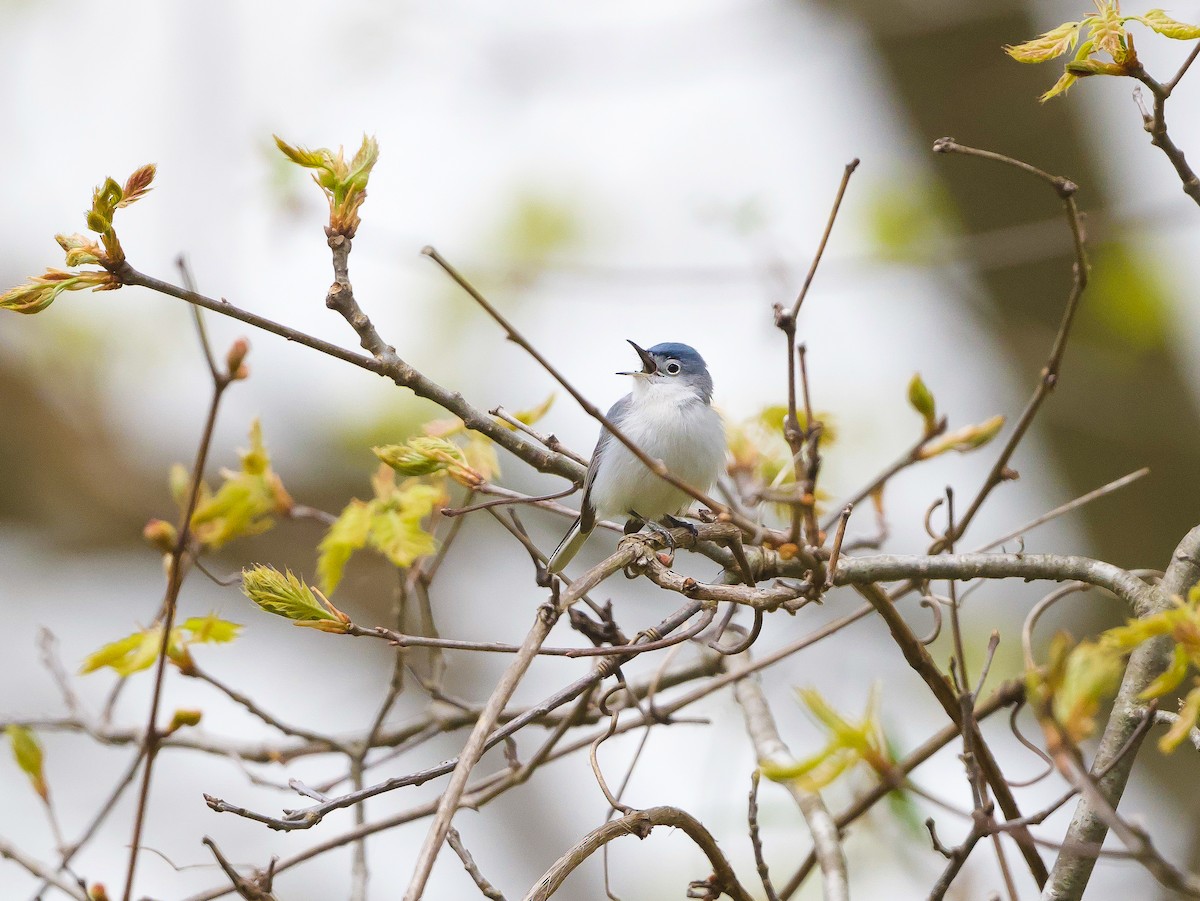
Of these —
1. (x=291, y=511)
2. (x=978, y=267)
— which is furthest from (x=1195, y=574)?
(x=978, y=267)

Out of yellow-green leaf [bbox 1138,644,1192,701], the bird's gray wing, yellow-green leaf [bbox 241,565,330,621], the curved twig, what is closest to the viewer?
yellow-green leaf [bbox 1138,644,1192,701]

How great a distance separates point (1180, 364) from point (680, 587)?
4.98 m

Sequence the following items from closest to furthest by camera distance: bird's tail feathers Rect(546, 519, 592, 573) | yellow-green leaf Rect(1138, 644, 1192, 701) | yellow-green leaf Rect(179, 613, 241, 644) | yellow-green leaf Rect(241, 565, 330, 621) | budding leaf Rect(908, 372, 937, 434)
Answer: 1. yellow-green leaf Rect(1138, 644, 1192, 701)
2. yellow-green leaf Rect(241, 565, 330, 621)
3. yellow-green leaf Rect(179, 613, 241, 644)
4. budding leaf Rect(908, 372, 937, 434)
5. bird's tail feathers Rect(546, 519, 592, 573)

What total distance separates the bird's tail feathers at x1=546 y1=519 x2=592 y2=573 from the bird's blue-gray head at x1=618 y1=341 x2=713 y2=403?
784 mm

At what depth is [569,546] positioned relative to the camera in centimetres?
347

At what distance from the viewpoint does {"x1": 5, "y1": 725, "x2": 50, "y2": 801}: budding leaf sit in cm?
226

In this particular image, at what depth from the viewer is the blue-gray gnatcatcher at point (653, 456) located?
3395 millimetres

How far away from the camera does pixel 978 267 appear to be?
17.5 ft


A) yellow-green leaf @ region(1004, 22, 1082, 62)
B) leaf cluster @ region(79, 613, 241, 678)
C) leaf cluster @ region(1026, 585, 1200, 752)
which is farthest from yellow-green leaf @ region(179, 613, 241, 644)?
yellow-green leaf @ region(1004, 22, 1082, 62)

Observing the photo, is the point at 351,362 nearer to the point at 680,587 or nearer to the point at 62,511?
the point at 680,587

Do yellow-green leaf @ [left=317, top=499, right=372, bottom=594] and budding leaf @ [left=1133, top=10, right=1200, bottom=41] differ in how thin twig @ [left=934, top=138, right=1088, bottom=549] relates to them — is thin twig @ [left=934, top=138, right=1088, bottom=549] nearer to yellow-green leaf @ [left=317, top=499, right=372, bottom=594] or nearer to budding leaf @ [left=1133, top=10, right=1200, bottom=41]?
budding leaf @ [left=1133, top=10, right=1200, bottom=41]

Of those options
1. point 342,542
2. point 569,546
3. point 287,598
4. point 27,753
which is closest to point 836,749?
point 287,598

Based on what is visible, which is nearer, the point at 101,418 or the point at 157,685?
the point at 157,685

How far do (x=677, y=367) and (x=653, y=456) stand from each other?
84 centimetres
